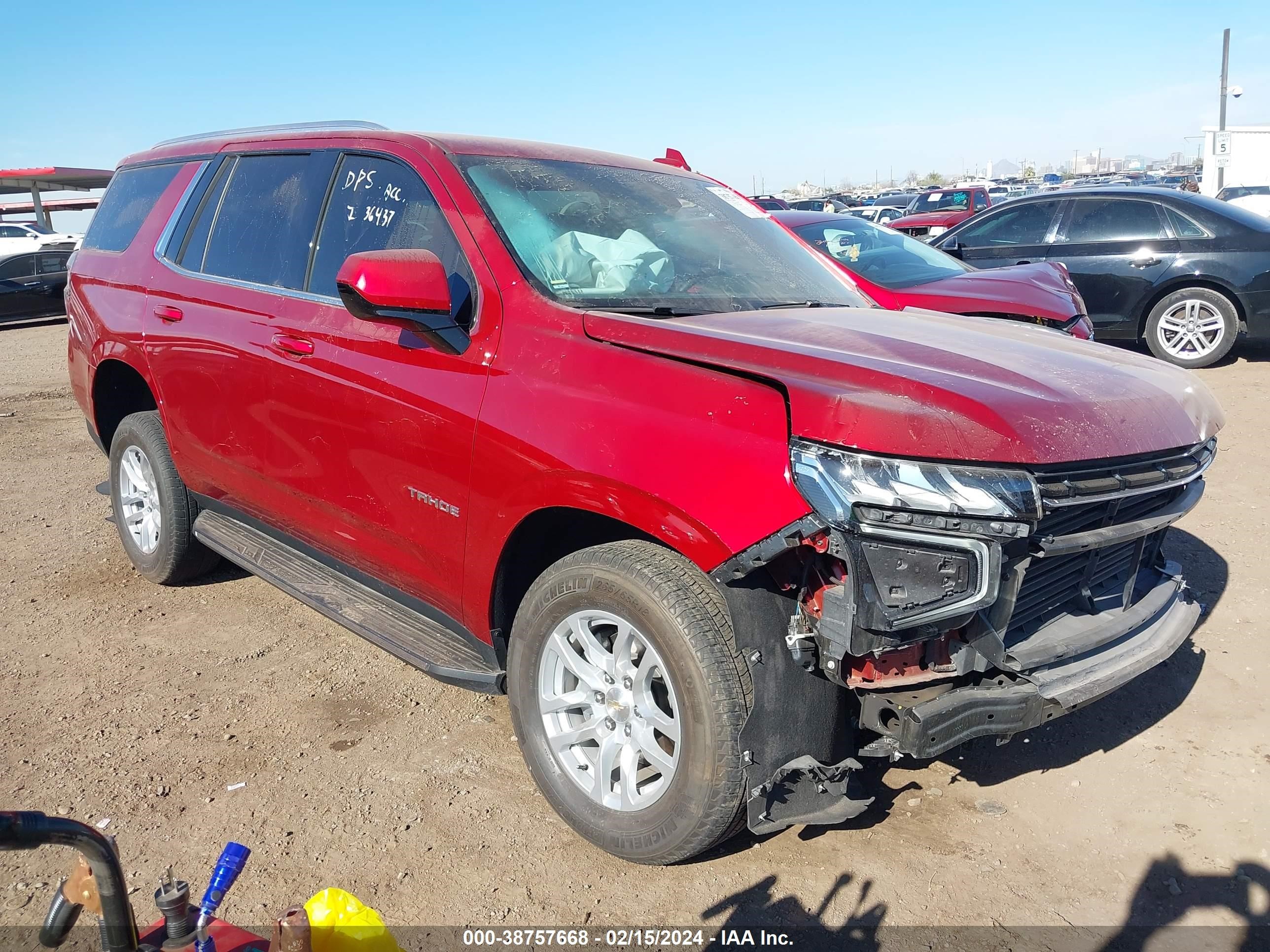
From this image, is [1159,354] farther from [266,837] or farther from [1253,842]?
[266,837]

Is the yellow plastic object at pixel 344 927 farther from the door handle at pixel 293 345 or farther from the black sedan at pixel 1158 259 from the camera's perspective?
the black sedan at pixel 1158 259

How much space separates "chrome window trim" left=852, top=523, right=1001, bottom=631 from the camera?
2.14 metres

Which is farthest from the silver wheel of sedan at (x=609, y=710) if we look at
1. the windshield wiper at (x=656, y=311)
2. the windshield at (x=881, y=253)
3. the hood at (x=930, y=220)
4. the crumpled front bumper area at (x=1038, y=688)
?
the hood at (x=930, y=220)

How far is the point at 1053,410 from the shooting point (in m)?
2.32

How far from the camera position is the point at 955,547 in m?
2.16

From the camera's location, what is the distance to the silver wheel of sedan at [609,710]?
2596 mm

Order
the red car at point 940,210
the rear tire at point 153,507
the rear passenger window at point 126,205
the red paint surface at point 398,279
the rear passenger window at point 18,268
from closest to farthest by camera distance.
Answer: the red paint surface at point 398,279 < the rear tire at point 153,507 < the rear passenger window at point 126,205 < the rear passenger window at point 18,268 < the red car at point 940,210

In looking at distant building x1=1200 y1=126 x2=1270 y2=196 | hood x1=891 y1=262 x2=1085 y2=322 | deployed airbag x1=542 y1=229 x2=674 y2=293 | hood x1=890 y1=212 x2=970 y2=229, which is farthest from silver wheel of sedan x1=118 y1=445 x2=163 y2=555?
distant building x1=1200 y1=126 x2=1270 y2=196

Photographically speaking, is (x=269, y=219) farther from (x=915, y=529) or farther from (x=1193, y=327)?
(x=1193, y=327)

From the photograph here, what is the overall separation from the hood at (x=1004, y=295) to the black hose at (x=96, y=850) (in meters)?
5.68

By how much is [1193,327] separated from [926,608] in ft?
28.3

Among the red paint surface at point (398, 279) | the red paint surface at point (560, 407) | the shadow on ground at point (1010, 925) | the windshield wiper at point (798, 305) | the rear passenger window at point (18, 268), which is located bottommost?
the shadow on ground at point (1010, 925)

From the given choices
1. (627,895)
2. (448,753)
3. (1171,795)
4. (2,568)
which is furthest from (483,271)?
(2,568)

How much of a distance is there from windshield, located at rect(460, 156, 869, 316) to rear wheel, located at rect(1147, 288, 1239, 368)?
6794 millimetres
